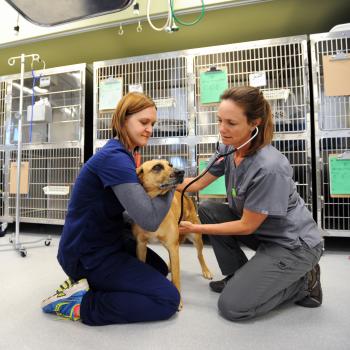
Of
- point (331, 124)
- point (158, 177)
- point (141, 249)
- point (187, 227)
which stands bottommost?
point (141, 249)

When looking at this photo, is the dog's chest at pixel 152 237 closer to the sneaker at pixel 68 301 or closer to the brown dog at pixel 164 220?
the brown dog at pixel 164 220

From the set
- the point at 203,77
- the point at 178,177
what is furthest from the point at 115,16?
the point at 178,177

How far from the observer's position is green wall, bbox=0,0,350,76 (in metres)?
2.21

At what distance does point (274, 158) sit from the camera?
1.07 m

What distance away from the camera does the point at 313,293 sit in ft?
Result: 3.81

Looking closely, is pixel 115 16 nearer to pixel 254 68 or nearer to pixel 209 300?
pixel 254 68

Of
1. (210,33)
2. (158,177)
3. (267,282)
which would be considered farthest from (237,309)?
(210,33)

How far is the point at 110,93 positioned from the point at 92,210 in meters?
1.57

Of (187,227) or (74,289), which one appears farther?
(187,227)

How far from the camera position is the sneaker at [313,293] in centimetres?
114

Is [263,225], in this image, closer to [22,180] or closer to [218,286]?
[218,286]

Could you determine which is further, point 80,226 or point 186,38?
point 186,38

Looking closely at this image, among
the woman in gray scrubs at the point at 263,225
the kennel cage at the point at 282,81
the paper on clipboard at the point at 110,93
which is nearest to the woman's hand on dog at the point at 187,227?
the woman in gray scrubs at the point at 263,225

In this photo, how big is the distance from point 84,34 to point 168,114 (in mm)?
1327
